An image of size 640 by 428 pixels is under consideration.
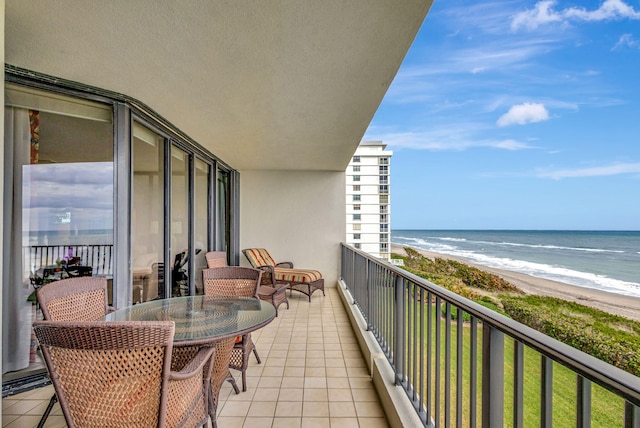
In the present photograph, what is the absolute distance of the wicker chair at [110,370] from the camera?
1164 millimetres

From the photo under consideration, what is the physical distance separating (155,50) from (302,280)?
4.22 metres

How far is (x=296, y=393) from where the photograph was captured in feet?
8.27

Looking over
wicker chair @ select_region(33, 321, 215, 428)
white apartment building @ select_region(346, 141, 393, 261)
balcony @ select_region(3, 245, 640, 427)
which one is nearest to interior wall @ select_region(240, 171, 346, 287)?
balcony @ select_region(3, 245, 640, 427)

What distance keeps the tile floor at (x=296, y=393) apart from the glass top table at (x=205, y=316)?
68 cm

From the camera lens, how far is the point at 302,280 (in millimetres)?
5754

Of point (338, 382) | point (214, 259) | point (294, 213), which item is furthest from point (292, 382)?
point (294, 213)

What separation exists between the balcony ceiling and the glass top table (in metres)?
1.62

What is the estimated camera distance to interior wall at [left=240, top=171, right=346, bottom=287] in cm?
711

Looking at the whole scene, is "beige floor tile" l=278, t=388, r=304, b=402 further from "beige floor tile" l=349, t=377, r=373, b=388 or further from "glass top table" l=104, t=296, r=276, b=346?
"glass top table" l=104, t=296, r=276, b=346

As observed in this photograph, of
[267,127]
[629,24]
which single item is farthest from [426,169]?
[267,127]

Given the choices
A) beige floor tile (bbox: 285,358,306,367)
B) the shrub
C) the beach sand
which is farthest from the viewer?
the beach sand

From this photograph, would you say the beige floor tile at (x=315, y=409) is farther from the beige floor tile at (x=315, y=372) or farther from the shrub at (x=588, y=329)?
the shrub at (x=588, y=329)

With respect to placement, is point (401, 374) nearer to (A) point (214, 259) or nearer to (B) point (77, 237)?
(B) point (77, 237)

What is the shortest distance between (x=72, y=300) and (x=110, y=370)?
1.09 metres
